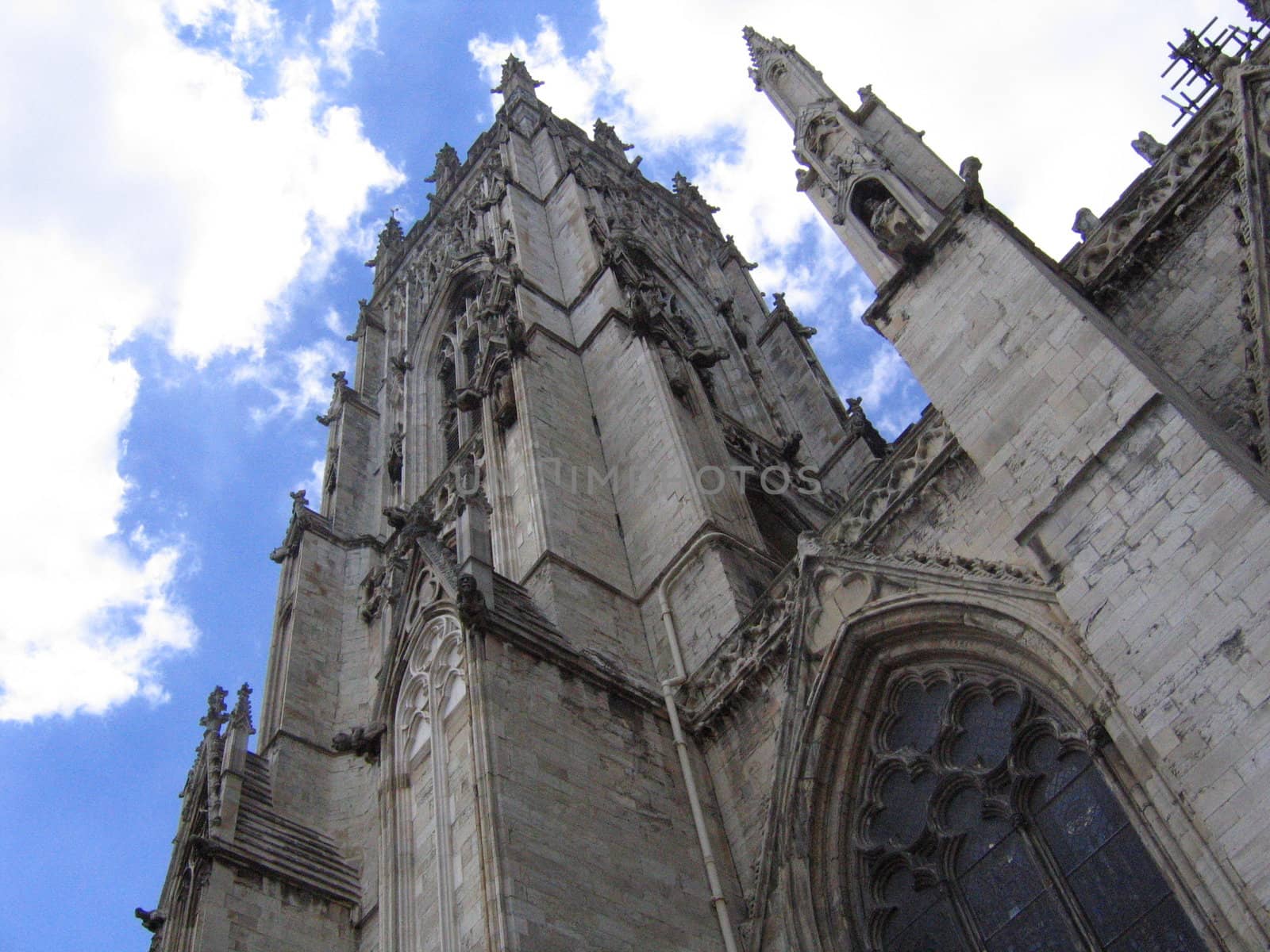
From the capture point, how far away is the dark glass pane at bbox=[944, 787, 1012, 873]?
8125 mm

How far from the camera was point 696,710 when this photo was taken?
35.0 feet

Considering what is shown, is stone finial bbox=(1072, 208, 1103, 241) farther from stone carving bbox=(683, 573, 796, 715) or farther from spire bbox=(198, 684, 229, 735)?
spire bbox=(198, 684, 229, 735)

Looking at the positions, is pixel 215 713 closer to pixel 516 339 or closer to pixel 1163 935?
pixel 516 339

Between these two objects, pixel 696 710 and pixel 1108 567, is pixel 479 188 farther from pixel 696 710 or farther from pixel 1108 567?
pixel 1108 567

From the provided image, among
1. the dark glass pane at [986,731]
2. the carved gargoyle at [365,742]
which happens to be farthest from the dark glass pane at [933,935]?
the carved gargoyle at [365,742]

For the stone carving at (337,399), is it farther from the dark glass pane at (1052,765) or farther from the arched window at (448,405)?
the dark glass pane at (1052,765)

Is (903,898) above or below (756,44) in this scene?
below

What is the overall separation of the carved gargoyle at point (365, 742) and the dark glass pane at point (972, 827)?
4.97 m

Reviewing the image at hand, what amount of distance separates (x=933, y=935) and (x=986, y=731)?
141 centimetres

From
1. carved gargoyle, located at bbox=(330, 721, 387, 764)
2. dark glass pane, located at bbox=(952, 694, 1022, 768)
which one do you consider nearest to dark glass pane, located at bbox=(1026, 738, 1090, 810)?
dark glass pane, located at bbox=(952, 694, 1022, 768)

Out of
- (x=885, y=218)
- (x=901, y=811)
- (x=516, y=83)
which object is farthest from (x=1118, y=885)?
(x=516, y=83)

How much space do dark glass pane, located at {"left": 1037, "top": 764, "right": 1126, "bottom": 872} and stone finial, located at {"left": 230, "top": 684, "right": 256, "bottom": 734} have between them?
32.3 ft

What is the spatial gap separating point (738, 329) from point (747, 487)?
8573 millimetres

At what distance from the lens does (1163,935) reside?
22.1 feet
